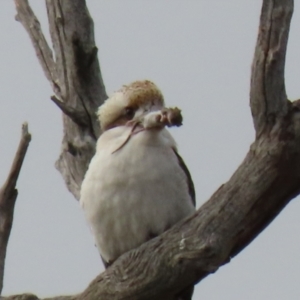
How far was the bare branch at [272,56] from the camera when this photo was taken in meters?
4.13

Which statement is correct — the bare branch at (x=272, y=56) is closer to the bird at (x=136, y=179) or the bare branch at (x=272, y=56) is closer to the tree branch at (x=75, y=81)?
the bird at (x=136, y=179)

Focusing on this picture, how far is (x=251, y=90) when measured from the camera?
4.23m

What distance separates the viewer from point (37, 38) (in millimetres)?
7012

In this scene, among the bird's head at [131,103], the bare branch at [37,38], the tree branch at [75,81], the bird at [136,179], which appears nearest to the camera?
the bird at [136,179]

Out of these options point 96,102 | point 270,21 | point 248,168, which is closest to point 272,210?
point 248,168

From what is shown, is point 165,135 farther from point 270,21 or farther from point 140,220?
point 270,21

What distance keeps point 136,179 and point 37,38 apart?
233cm

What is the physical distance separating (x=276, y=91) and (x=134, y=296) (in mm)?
1258

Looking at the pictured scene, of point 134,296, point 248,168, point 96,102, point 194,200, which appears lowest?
point 134,296

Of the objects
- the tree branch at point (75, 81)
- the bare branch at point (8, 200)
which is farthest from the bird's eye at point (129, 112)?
the tree branch at point (75, 81)

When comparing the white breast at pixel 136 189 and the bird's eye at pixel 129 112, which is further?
the bird's eye at pixel 129 112

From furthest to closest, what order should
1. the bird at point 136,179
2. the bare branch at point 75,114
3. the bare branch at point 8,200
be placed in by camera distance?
the bare branch at point 75,114 < the bird at point 136,179 < the bare branch at point 8,200

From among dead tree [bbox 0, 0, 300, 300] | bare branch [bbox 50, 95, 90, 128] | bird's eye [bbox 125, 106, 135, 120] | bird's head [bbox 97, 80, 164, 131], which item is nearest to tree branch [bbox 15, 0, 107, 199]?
bare branch [bbox 50, 95, 90, 128]

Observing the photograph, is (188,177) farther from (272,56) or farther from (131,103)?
(272,56)
